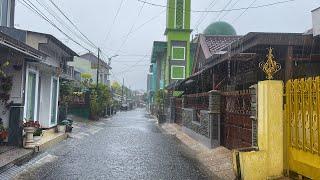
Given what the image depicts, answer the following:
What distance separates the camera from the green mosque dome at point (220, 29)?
37031mm

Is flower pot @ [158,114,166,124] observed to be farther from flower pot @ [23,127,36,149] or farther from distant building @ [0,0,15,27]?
flower pot @ [23,127,36,149]

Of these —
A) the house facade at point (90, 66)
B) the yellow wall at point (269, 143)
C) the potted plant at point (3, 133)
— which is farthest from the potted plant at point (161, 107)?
the yellow wall at point (269, 143)

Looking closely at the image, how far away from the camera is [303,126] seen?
8047mm

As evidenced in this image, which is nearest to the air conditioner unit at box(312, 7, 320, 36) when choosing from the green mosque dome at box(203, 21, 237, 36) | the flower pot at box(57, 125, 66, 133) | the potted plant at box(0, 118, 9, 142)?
the potted plant at box(0, 118, 9, 142)

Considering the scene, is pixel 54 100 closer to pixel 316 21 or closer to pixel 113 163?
pixel 113 163

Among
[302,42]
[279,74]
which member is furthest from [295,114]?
[279,74]

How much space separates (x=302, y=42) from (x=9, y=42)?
25.7 ft

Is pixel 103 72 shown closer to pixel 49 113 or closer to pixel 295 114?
pixel 49 113

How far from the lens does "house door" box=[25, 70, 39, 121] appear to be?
17141mm

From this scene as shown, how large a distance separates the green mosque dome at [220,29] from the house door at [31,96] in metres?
21.6

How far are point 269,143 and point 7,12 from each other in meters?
17.4

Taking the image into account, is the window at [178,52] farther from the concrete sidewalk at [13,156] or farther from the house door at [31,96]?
the concrete sidewalk at [13,156]

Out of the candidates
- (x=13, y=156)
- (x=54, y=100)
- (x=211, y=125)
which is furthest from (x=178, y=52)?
(x=13, y=156)

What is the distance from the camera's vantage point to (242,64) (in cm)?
1581
